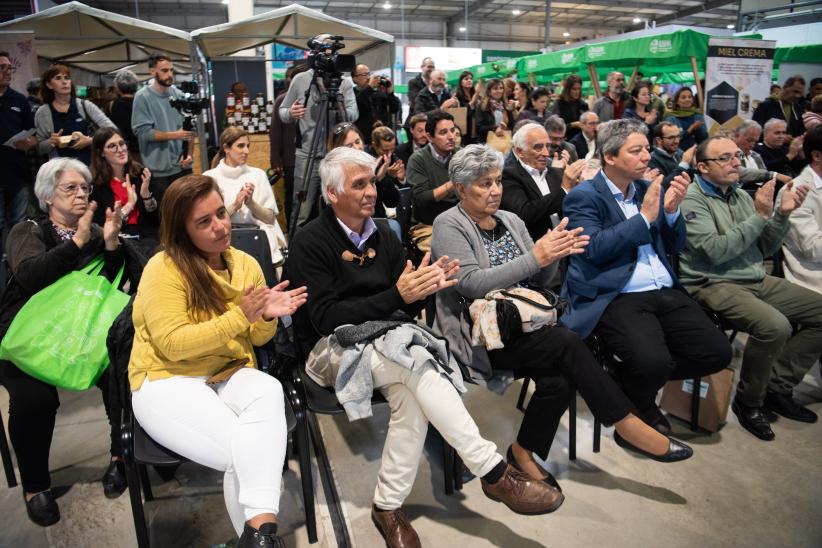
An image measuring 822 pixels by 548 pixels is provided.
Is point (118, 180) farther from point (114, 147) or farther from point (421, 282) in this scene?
point (421, 282)

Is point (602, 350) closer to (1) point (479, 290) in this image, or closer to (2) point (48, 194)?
(1) point (479, 290)

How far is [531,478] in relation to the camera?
1.97 meters

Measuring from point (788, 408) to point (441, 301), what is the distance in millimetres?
1921

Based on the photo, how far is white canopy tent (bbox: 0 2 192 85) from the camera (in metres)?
5.46

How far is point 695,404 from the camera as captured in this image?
262 cm

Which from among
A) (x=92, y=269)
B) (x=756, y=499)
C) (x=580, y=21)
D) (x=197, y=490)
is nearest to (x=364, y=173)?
(x=92, y=269)

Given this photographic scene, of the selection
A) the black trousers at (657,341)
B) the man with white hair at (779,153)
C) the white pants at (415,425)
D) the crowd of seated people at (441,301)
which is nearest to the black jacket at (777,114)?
the man with white hair at (779,153)

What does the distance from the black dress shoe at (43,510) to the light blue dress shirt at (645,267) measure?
2.48 metres

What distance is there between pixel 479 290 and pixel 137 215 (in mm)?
1962

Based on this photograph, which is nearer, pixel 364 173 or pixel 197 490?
pixel 364 173

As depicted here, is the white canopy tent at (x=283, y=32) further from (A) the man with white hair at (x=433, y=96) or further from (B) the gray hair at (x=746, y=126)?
(B) the gray hair at (x=746, y=126)

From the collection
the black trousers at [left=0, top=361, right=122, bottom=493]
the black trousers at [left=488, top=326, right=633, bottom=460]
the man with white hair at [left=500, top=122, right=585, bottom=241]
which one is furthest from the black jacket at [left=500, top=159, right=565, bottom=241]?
the black trousers at [left=0, top=361, right=122, bottom=493]

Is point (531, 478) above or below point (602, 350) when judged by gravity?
below

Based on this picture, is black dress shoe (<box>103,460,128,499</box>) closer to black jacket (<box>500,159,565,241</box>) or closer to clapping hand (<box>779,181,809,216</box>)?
black jacket (<box>500,159,565,241</box>)
